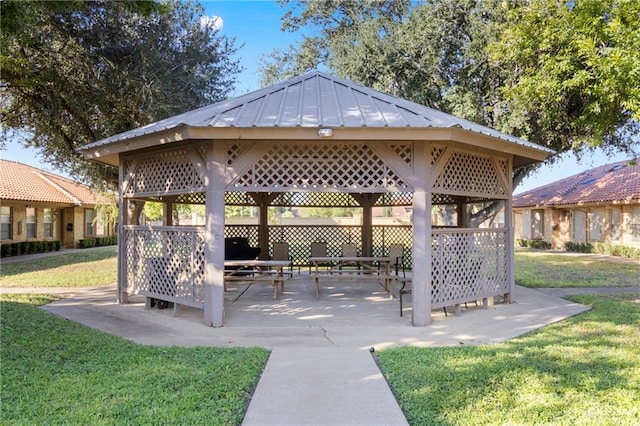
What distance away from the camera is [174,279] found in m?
7.31

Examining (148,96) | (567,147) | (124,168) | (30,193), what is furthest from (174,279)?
(30,193)

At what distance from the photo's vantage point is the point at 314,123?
6.15 metres

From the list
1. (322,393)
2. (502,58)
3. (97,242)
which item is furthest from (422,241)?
(97,242)

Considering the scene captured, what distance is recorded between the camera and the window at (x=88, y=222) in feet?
83.5

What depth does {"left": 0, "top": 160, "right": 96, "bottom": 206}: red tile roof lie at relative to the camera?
61.3 feet

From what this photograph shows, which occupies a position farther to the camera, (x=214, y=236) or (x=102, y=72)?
(x=102, y=72)

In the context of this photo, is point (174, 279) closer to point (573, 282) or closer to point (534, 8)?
point (573, 282)

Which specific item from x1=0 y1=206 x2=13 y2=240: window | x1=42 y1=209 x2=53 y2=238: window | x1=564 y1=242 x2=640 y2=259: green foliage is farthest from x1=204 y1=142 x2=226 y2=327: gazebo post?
x1=42 y1=209 x2=53 y2=238: window

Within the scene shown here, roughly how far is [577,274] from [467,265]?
7.85 metres

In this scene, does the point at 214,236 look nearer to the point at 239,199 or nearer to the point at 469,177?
the point at 469,177

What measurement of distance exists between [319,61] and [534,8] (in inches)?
419

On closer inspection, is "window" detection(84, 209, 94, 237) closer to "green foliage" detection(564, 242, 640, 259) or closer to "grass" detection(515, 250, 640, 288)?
A: "grass" detection(515, 250, 640, 288)

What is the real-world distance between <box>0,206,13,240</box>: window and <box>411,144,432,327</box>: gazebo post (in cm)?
1896

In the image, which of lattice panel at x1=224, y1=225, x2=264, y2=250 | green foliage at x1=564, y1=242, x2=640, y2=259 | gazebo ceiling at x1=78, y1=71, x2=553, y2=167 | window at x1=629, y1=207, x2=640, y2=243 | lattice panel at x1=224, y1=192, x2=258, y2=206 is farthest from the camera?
window at x1=629, y1=207, x2=640, y2=243
